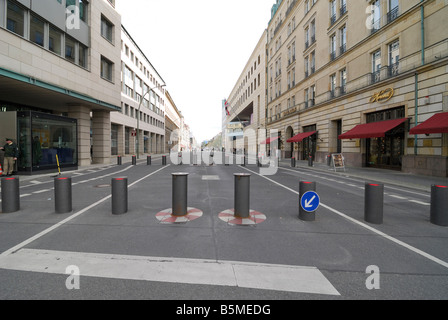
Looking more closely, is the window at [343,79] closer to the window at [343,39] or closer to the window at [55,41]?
the window at [343,39]

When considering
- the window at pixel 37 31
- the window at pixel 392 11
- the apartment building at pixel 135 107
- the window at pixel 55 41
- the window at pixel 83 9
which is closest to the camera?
the window at pixel 37 31

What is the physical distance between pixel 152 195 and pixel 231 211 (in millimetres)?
3359

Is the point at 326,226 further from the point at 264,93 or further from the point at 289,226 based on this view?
the point at 264,93

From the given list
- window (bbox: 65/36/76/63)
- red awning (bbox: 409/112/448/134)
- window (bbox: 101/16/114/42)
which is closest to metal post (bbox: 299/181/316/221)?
red awning (bbox: 409/112/448/134)

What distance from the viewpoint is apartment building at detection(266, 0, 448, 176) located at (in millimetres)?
14172

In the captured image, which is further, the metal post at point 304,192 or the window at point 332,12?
the window at point 332,12

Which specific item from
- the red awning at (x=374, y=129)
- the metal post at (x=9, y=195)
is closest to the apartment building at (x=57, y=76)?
the metal post at (x=9, y=195)

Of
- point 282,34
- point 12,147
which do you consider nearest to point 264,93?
point 282,34

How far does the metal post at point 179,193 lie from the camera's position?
543cm

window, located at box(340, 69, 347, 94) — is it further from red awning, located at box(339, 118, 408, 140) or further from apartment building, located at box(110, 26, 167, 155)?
apartment building, located at box(110, 26, 167, 155)

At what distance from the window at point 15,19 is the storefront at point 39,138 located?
445cm

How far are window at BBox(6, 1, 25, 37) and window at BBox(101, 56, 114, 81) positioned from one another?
8089 millimetres

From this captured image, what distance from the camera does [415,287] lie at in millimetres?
2758

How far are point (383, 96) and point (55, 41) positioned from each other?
2349 cm
